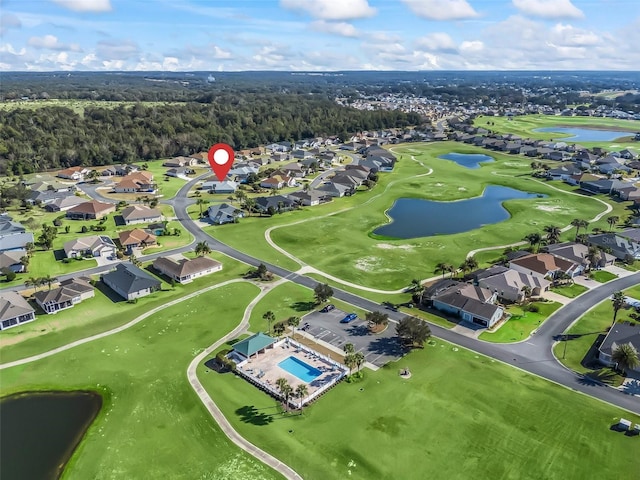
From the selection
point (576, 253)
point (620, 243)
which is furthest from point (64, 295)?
point (620, 243)

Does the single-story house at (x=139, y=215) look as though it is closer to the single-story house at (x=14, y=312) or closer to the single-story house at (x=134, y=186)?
the single-story house at (x=134, y=186)

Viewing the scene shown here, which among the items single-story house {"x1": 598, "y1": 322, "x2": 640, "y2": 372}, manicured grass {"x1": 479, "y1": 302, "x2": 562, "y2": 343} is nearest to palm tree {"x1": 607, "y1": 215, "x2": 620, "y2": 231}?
manicured grass {"x1": 479, "y1": 302, "x2": 562, "y2": 343}

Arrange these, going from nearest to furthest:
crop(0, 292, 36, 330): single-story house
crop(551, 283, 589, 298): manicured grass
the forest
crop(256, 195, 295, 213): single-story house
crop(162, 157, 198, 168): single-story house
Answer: crop(0, 292, 36, 330): single-story house → crop(551, 283, 589, 298): manicured grass → crop(256, 195, 295, 213): single-story house → the forest → crop(162, 157, 198, 168): single-story house

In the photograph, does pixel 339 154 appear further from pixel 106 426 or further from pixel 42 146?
pixel 106 426

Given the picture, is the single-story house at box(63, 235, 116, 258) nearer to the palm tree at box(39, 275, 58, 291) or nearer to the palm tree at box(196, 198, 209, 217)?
the palm tree at box(39, 275, 58, 291)

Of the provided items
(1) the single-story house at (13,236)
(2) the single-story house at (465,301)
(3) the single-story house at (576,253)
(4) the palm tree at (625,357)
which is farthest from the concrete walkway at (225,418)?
(3) the single-story house at (576,253)
